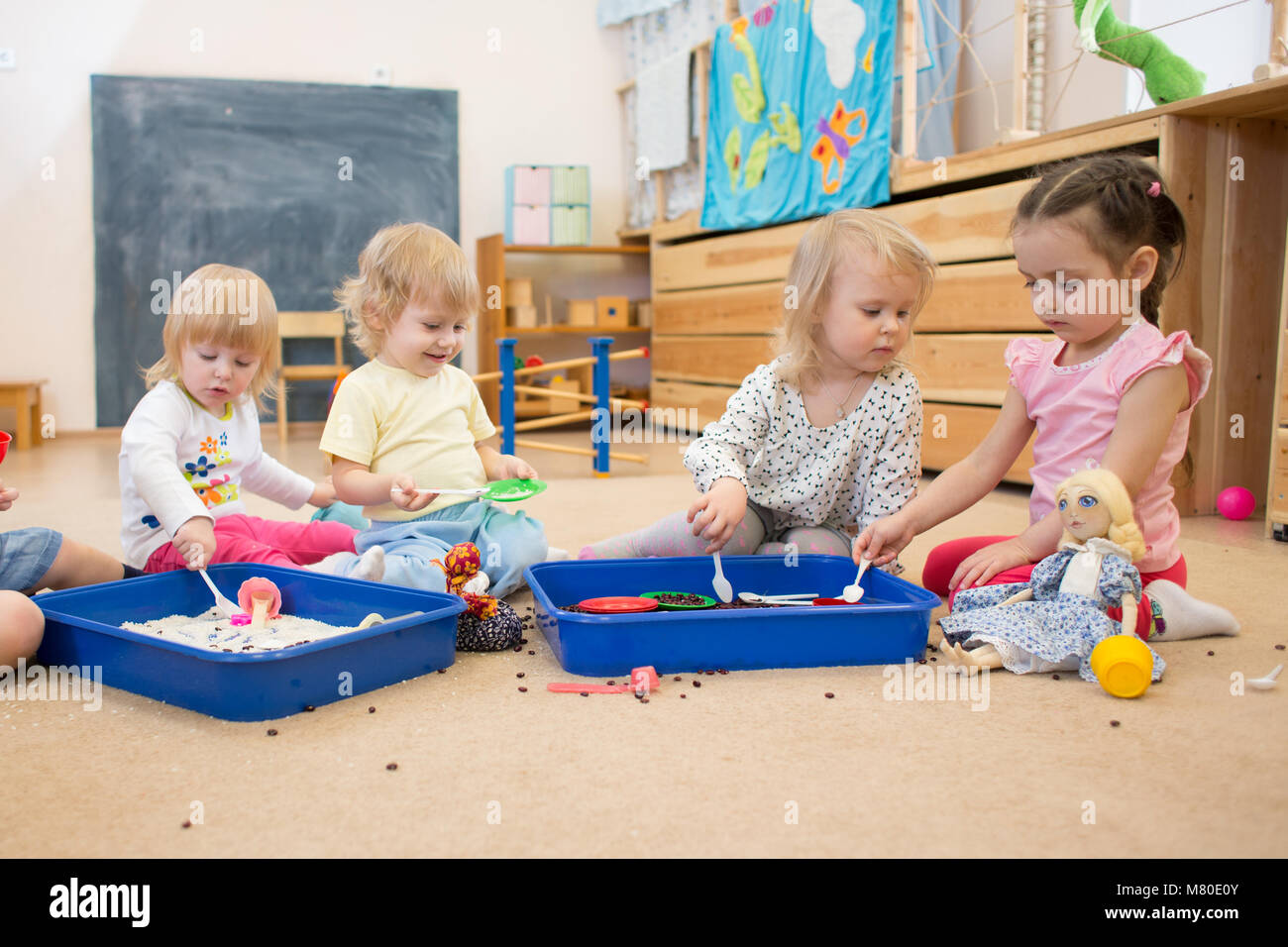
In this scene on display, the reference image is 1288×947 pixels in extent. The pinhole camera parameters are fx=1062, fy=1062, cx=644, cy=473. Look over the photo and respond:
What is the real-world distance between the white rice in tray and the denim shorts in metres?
0.17

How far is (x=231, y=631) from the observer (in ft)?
3.91

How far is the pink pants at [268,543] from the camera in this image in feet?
4.83

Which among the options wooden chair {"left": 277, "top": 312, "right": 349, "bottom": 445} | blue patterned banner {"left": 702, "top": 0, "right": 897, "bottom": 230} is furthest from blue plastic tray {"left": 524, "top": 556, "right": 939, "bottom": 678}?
wooden chair {"left": 277, "top": 312, "right": 349, "bottom": 445}

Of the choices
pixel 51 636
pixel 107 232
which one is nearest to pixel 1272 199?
pixel 51 636

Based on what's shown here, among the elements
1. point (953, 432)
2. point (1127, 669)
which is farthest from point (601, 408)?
point (1127, 669)

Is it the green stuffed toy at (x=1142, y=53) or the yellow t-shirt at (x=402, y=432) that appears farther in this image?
the green stuffed toy at (x=1142, y=53)

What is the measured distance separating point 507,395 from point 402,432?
1.39 metres

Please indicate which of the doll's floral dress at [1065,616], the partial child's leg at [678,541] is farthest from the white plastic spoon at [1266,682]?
the partial child's leg at [678,541]

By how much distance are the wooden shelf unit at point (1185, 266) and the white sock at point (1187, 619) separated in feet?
1.58

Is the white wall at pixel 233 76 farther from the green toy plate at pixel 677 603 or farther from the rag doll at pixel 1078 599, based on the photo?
the rag doll at pixel 1078 599

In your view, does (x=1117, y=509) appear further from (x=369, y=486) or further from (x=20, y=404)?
(x=20, y=404)
